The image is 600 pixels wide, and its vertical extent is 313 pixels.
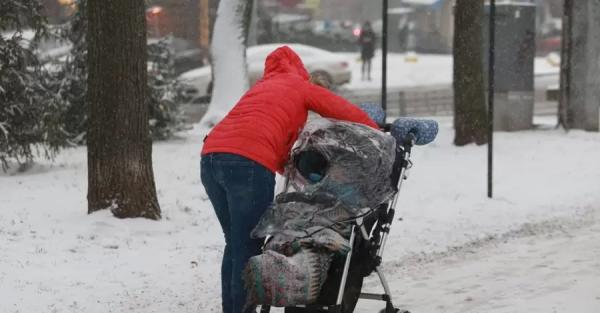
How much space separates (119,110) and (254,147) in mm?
4138

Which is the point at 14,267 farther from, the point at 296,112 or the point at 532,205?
the point at 532,205

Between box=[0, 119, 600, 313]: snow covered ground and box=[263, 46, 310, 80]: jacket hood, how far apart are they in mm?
1914

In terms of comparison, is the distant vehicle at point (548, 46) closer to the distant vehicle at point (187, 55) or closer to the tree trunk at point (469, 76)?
the distant vehicle at point (187, 55)

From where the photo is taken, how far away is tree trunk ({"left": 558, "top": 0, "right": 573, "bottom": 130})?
1723 cm

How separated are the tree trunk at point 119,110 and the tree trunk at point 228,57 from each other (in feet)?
30.6

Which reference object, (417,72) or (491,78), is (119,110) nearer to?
(491,78)

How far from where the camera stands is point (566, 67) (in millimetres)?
17344

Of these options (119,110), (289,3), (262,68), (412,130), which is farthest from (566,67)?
(289,3)

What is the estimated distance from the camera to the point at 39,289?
7805 millimetres

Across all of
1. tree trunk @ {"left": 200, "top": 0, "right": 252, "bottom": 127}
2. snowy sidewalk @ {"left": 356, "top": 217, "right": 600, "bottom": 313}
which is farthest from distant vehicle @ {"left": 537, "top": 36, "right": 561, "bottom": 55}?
snowy sidewalk @ {"left": 356, "top": 217, "right": 600, "bottom": 313}

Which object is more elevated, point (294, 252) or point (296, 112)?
point (296, 112)

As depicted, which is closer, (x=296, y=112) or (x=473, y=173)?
(x=296, y=112)

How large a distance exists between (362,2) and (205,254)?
50038mm

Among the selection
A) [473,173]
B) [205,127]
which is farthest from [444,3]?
[473,173]
